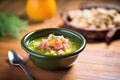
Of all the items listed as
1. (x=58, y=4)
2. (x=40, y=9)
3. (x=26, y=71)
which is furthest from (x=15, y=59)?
(x=58, y=4)

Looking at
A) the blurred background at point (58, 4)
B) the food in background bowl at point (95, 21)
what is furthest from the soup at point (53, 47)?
the blurred background at point (58, 4)

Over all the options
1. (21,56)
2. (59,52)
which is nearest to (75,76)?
(59,52)

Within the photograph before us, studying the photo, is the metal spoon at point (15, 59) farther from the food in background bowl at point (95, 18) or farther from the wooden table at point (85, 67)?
the food in background bowl at point (95, 18)

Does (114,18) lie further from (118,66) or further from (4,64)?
(4,64)

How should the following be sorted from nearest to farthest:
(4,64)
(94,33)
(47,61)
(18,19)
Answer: (47,61), (4,64), (94,33), (18,19)

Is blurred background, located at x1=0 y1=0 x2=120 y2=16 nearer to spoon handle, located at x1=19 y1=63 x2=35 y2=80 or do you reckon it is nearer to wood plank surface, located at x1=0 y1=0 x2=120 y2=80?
wood plank surface, located at x1=0 y1=0 x2=120 y2=80

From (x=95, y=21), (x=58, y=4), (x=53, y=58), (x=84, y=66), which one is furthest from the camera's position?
(x=58, y=4)

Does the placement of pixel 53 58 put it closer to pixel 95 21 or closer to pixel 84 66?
pixel 84 66
